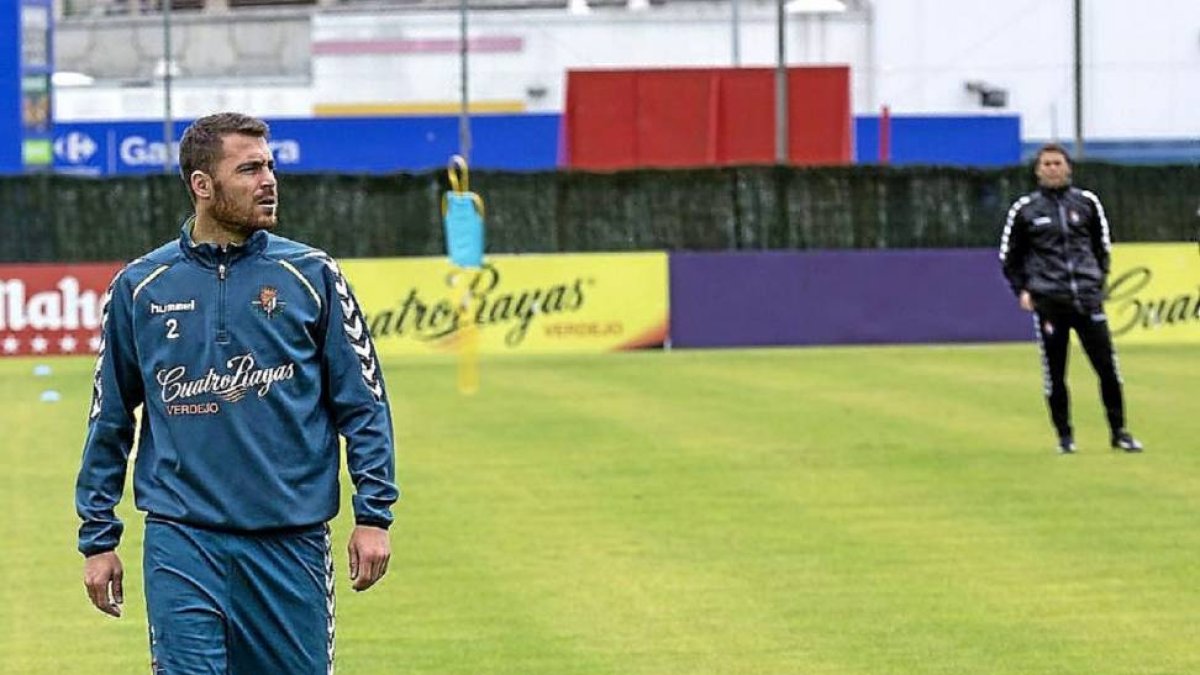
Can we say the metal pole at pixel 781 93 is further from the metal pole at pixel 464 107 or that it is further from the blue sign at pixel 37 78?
the blue sign at pixel 37 78

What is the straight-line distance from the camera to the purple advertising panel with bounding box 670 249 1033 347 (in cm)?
3086

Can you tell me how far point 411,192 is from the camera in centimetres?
3403

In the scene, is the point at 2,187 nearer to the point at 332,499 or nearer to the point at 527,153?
the point at 527,153

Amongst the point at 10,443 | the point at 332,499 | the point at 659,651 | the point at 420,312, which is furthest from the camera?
the point at 420,312

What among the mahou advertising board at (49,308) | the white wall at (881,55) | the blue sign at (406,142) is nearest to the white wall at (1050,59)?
the white wall at (881,55)

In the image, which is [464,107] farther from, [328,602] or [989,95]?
[328,602]

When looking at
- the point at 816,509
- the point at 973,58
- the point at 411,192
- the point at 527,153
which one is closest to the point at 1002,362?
the point at 411,192

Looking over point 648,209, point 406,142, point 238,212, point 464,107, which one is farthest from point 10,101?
point 238,212

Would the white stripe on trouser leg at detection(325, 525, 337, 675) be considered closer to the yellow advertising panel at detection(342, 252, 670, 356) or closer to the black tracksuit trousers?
the black tracksuit trousers

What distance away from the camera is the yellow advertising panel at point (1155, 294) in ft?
98.5

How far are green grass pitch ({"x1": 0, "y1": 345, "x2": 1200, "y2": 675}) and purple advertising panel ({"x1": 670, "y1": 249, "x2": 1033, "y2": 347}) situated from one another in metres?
8.05

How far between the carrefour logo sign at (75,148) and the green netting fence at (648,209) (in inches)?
900

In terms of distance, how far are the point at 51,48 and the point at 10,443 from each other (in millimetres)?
25495

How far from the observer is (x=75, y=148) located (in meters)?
57.0
